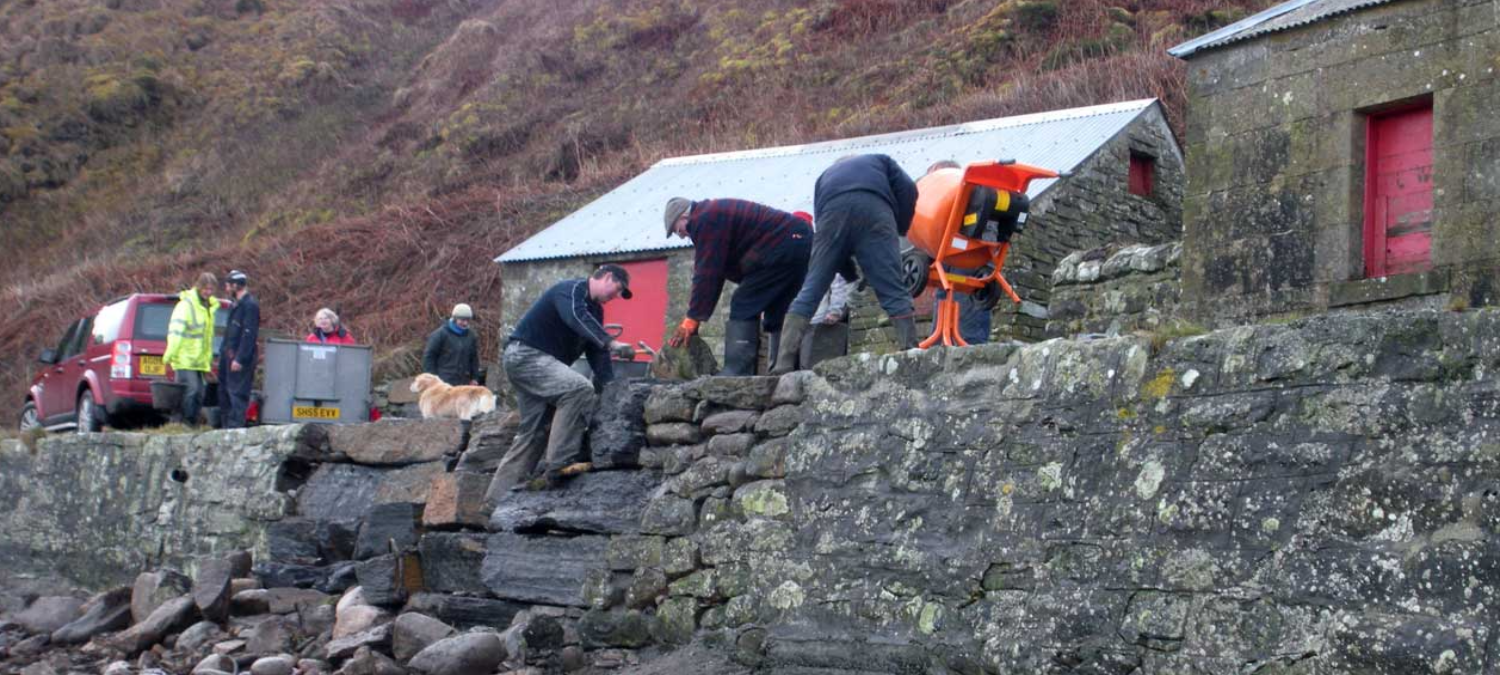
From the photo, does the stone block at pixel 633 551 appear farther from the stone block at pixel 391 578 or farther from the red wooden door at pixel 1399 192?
the red wooden door at pixel 1399 192

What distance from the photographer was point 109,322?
48.6 ft

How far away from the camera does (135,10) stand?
40.2 metres

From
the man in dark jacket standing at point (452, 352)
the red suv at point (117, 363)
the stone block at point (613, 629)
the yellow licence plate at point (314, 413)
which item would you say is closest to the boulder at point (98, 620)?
the yellow licence plate at point (314, 413)

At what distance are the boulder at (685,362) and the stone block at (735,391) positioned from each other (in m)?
0.67

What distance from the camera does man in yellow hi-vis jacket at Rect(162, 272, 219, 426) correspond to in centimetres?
1282

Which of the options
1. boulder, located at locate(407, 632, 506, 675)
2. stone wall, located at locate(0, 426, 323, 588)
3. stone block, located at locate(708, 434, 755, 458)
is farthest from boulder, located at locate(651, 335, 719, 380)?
stone wall, located at locate(0, 426, 323, 588)

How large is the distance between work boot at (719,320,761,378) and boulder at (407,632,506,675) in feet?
5.95

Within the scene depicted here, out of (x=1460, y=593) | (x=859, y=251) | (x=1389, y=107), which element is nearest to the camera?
(x=1460, y=593)

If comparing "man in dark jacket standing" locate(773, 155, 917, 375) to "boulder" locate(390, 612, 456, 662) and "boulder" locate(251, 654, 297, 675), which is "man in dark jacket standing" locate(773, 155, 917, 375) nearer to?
"boulder" locate(390, 612, 456, 662)

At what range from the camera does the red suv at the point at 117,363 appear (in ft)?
46.8

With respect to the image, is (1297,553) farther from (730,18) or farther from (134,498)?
(730,18)

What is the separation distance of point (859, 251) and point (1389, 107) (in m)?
3.95

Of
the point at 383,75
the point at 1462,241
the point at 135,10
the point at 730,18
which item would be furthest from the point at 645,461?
the point at 135,10

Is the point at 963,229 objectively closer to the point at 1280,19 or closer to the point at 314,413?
the point at 1280,19
